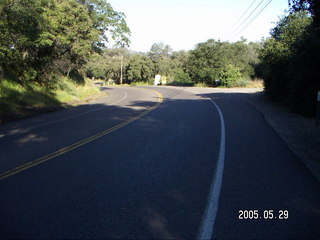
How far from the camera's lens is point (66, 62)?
25.8 metres

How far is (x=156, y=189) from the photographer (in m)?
5.15

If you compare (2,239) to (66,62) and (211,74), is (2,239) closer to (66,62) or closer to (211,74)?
(66,62)

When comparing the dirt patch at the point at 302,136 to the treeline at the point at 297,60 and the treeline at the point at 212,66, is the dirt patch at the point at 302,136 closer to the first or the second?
the treeline at the point at 297,60

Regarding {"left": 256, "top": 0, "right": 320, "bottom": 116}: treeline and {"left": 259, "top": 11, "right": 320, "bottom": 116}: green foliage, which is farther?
{"left": 259, "top": 11, "right": 320, "bottom": 116}: green foliage

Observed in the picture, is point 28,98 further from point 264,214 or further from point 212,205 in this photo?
point 264,214

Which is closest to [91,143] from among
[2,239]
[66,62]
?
[2,239]

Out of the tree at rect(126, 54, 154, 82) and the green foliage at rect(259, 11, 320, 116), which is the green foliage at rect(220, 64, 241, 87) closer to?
the green foliage at rect(259, 11, 320, 116)

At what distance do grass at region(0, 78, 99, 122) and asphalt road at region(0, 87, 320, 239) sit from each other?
27.7ft

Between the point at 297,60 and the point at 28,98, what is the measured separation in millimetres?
16483

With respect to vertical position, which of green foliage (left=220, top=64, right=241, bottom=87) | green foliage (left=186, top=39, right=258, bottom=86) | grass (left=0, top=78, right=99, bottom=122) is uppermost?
green foliage (left=186, top=39, right=258, bottom=86)

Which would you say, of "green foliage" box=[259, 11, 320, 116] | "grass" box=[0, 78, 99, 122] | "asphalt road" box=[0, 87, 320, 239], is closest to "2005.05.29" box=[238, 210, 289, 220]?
"asphalt road" box=[0, 87, 320, 239]

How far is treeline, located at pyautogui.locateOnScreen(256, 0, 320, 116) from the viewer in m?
13.5

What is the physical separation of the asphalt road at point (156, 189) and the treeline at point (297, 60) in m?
5.89

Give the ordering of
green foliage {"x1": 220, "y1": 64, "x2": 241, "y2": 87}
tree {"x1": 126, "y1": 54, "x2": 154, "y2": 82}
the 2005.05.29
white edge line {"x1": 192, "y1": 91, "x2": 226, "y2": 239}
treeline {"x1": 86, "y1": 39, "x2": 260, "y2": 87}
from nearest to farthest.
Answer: white edge line {"x1": 192, "y1": 91, "x2": 226, "y2": 239} < the 2005.05.29 < green foliage {"x1": 220, "y1": 64, "x2": 241, "y2": 87} < treeline {"x1": 86, "y1": 39, "x2": 260, "y2": 87} < tree {"x1": 126, "y1": 54, "x2": 154, "y2": 82}
